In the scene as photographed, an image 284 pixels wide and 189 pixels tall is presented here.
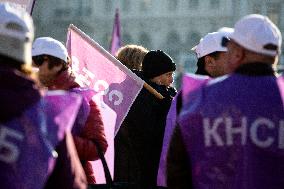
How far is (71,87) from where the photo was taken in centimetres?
378

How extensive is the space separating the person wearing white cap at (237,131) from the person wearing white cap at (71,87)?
693mm

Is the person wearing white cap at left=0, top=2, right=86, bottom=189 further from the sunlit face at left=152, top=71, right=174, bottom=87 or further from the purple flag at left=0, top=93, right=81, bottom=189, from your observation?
the sunlit face at left=152, top=71, right=174, bottom=87

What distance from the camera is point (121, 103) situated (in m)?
4.96

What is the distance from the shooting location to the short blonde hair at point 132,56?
5102mm

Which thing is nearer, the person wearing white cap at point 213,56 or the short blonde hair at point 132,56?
the person wearing white cap at point 213,56

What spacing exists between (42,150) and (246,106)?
0.76 metres

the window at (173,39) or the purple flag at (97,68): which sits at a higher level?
the window at (173,39)

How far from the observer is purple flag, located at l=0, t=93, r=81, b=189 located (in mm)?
2416

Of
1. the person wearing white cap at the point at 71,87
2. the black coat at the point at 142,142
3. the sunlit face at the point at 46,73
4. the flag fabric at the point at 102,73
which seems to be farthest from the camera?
the flag fabric at the point at 102,73

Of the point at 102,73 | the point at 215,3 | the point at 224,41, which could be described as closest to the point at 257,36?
the point at 224,41

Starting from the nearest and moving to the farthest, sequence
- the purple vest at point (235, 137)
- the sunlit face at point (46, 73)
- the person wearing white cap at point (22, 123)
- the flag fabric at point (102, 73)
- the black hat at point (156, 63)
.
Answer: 1. the person wearing white cap at point (22, 123)
2. the purple vest at point (235, 137)
3. the sunlit face at point (46, 73)
4. the black hat at point (156, 63)
5. the flag fabric at point (102, 73)

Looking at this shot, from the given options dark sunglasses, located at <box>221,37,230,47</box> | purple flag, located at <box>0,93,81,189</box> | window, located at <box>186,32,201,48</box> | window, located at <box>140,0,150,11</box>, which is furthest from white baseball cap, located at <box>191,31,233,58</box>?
window, located at <box>140,0,150,11</box>

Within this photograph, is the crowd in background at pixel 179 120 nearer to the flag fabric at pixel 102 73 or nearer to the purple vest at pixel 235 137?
the purple vest at pixel 235 137

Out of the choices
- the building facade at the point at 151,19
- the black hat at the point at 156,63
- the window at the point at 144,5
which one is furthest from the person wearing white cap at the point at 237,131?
the window at the point at 144,5
